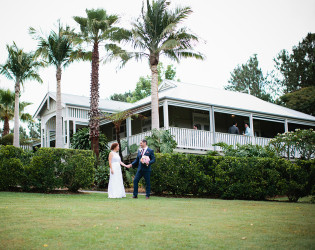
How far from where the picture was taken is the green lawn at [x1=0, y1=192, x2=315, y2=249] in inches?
194

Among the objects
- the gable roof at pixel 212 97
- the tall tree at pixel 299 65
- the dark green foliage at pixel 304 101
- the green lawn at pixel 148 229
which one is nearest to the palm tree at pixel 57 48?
the gable roof at pixel 212 97

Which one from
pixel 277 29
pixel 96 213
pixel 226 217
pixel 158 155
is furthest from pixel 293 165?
pixel 277 29

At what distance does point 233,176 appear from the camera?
12586 mm

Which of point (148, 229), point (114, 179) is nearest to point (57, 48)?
point (114, 179)

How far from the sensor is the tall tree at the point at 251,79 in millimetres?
56684

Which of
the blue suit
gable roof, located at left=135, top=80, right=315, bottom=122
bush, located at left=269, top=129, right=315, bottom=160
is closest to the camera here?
the blue suit

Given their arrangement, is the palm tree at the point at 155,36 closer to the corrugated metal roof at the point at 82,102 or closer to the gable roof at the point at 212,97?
the gable roof at the point at 212,97

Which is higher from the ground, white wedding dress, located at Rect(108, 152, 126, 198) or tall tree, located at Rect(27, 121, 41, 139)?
tall tree, located at Rect(27, 121, 41, 139)

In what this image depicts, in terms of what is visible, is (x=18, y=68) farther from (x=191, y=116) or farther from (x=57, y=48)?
(x=191, y=116)

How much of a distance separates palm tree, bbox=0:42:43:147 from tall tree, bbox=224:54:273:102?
117 ft

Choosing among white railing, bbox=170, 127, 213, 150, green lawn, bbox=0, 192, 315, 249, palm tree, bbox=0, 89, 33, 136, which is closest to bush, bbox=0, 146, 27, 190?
green lawn, bbox=0, 192, 315, 249

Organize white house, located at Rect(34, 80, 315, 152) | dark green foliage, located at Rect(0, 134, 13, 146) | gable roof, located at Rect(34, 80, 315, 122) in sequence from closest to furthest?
1. white house, located at Rect(34, 80, 315, 152)
2. gable roof, located at Rect(34, 80, 315, 122)
3. dark green foliage, located at Rect(0, 134, 13, 146)

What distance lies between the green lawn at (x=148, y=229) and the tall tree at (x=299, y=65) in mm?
44658

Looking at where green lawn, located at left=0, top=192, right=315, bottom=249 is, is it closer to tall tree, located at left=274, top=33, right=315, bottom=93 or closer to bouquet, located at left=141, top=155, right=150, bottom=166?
bouquet, located at left=141, top=155, right=150, bottom=166
